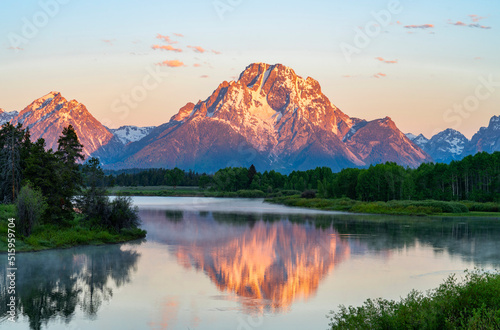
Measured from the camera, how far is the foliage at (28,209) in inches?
1778

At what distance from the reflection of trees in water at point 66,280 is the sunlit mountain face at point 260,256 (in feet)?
18.3

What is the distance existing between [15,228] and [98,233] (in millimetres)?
7886

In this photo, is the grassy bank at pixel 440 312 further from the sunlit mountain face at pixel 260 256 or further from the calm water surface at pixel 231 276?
the sunlit mountain face at pixel 260 256

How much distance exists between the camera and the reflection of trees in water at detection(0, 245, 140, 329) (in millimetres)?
26969

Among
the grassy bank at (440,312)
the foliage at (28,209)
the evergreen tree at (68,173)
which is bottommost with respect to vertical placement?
the grassy bank at (440,312)

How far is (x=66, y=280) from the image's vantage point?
34.0 meters

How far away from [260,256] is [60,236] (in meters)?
18.6

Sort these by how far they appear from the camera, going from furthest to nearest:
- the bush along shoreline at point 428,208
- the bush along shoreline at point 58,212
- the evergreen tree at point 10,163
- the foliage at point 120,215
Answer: the bush along shoreline at point 428,208, the evergreen tree at point 10,163, the foliage at point 120,215, the bush along shoreline at point 58,212

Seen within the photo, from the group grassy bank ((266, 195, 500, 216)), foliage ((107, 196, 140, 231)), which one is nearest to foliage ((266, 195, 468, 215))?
grassy bank ((266, 195, 500, 216))

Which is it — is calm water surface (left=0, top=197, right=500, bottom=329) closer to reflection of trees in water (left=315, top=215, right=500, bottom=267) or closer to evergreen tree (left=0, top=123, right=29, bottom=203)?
reflection of trees in water (left=315, top=215, right=500, bottom=267)

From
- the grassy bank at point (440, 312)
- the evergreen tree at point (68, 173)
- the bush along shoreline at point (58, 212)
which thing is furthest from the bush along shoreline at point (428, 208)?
the grassy bank at point (440, 312)

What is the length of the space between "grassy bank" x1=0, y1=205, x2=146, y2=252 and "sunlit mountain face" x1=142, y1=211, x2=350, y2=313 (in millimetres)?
5925

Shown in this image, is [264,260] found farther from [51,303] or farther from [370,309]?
[370,309]

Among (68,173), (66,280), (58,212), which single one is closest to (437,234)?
(58,212)
